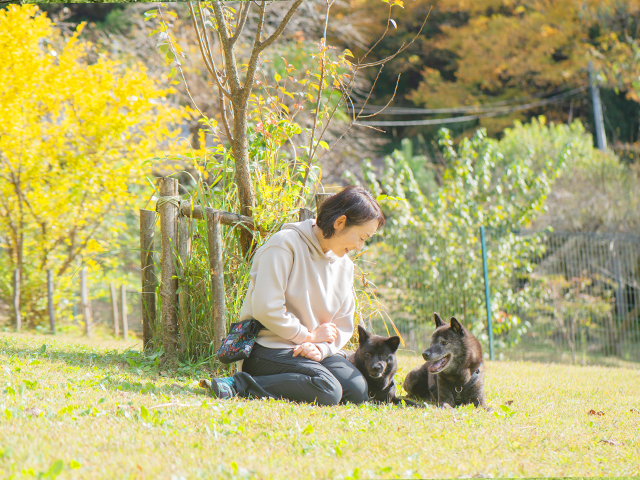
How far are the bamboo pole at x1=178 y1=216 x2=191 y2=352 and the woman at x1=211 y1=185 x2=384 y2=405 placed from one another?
936 mm

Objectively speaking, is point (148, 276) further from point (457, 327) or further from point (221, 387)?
point (457, 327)

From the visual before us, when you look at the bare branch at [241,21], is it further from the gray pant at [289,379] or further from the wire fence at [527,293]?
the wire fence at [527,293]

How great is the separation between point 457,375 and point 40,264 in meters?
6.56

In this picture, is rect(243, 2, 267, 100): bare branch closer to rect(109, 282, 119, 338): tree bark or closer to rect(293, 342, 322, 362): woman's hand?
rect(293, 342, 322, 362): woman's hand

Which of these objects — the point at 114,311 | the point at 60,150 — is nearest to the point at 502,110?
the point at 114,311

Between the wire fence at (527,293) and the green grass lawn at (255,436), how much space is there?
4.69 m

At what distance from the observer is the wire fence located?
27.2ft

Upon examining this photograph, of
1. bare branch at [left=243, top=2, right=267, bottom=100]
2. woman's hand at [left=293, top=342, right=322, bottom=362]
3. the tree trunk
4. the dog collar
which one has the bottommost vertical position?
the dog collar

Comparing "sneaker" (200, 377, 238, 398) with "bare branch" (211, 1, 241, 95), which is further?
"bare branch" (211, 1, 241, 95)

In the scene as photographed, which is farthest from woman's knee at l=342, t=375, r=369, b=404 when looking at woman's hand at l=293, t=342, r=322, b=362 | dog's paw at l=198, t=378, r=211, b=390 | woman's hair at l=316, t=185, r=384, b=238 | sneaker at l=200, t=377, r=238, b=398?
woman's hair at l=316, t=185, r=384, b=238

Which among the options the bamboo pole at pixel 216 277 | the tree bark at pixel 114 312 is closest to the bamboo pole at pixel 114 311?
the tree bark at pixel 114 312

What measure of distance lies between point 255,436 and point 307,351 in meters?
0.89

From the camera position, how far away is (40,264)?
7855 mm

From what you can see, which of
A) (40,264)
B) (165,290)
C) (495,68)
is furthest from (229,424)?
(495,68)
